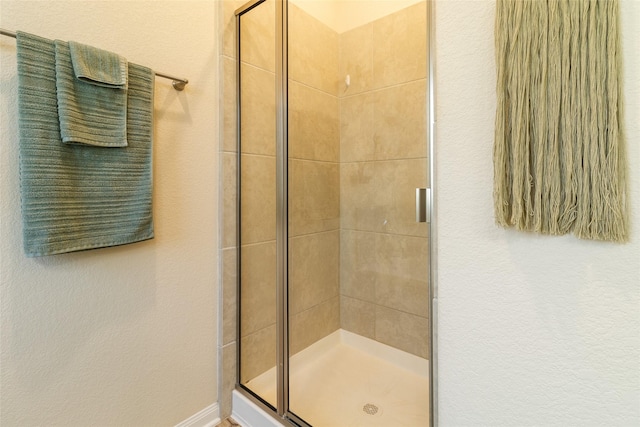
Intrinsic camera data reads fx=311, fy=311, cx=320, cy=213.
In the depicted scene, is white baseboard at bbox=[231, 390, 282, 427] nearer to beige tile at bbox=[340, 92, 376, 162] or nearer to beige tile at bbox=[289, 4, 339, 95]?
beige tile at bbox=[340, 92, 376, 162]

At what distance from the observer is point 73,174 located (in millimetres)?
948

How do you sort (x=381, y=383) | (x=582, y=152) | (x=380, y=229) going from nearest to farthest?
(x=582, y=152), (x=381, y=383), (x=380, y=229)

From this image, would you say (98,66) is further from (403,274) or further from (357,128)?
(403,274)

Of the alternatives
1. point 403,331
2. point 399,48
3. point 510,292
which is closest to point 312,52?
point 399,48

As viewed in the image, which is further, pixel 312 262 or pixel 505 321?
pixel 312 262

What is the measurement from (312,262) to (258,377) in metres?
0.61

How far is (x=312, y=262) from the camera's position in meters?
1.71

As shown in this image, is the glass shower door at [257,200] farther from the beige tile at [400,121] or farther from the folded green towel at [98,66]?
the beige tile at [400,121]

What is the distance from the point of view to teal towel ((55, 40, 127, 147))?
898 millimetres

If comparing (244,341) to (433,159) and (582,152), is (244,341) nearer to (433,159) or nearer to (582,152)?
(433,159)

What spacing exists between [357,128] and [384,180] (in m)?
0.35

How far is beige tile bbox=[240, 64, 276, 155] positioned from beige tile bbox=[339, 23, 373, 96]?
59cm

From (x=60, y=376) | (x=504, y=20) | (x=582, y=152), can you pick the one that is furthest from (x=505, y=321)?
(x=60, y=376)

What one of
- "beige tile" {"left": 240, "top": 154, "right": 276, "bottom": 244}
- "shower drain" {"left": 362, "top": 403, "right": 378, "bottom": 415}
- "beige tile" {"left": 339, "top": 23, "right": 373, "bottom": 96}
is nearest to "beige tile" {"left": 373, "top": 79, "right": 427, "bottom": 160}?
"beige tile" {"left": 339, "top": 23, "right": 373, "bottom": 96}
